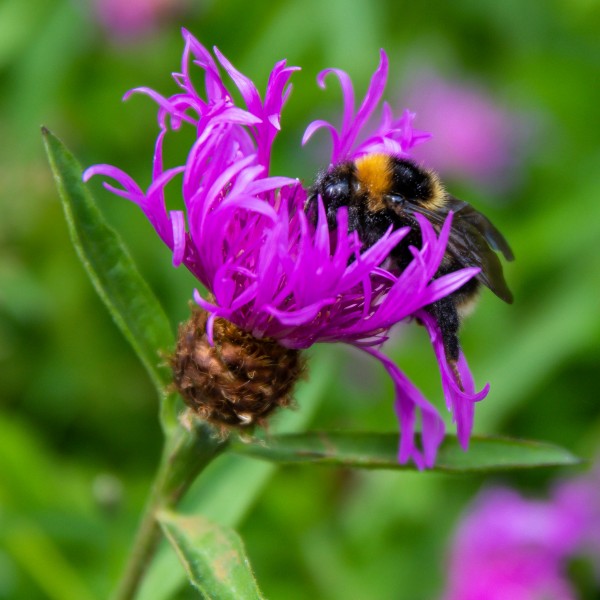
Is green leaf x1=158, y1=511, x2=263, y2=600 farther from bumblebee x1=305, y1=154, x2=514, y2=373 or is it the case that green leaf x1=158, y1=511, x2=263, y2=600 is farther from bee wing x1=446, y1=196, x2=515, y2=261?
bee wing x1=446, y1=196, x2=515, y2=261

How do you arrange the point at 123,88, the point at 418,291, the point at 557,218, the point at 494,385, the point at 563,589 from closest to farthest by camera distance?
the point at 418,291
the point at 563,589
the point at 494,385
the point at 557,218
the point at 123,88

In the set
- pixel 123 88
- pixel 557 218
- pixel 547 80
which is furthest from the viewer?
pixel 547 80

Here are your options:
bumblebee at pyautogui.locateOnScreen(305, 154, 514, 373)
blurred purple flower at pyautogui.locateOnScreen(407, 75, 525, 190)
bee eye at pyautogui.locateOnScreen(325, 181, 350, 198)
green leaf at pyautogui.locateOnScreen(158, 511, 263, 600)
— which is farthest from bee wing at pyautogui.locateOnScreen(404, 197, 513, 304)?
blurred purple flower at pyautogui.locateOnScreen(407, 75, 525, 190)

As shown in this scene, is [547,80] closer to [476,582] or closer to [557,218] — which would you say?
[557,218]

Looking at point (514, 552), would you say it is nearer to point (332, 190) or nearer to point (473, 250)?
point (473, 250)

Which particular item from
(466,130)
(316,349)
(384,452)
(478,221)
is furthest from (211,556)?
(466,130)

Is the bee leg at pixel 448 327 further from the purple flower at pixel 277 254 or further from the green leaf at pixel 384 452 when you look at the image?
the green leaf at pixel 384 452

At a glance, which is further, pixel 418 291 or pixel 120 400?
pixel 120 400

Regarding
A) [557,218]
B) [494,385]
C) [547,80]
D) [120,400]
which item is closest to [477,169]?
[547,80]
